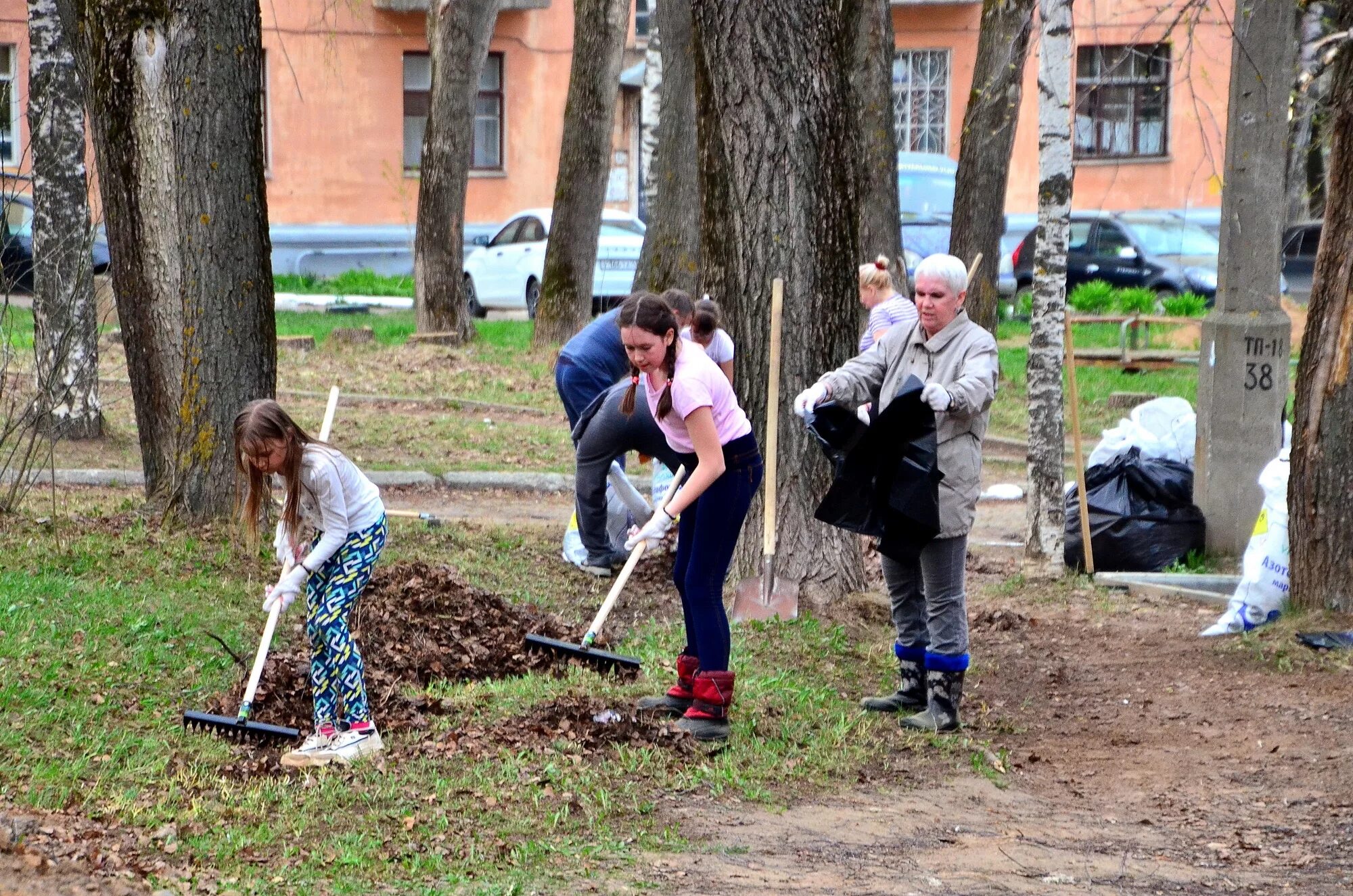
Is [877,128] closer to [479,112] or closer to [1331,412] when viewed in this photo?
[1331,412]

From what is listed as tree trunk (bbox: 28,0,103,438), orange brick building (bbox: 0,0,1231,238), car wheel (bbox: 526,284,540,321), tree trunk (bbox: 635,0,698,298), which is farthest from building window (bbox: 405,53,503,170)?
tree trunk (bbox: 28,0,103,438)

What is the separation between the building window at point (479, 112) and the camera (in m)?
28.2

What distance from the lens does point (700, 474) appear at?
516cm

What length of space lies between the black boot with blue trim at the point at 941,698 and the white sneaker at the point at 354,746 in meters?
1.86

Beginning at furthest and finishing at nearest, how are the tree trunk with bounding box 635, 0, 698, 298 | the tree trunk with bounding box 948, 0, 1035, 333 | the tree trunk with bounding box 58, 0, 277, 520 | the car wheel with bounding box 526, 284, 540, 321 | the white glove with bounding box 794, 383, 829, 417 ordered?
the car wheel with bounding box 526, 284, 540, 321 < the tree trunk with bounding box 635, 0, 698, 298 < the tree trunk with bounding box 948, 0, 1035, 333 < the tree trunk with bounding box 58, 0, 277, 520 < the white glove with bounding box 794, 383, 829, 417

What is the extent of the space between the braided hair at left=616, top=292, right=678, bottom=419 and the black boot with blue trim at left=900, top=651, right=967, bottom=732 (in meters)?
1.35

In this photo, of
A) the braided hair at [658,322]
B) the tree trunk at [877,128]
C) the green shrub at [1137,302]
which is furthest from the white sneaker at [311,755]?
the green shrub at [1137,302]

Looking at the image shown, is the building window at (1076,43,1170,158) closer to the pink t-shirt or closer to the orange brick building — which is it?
the orange brick building

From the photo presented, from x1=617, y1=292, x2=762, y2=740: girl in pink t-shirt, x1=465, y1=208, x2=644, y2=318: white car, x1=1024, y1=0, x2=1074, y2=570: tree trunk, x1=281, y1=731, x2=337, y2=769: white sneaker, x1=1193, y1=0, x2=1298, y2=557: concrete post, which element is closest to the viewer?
x1=281, y1=731, x2=337, y2=769: white sneaker

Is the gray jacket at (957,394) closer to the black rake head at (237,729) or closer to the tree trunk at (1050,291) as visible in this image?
the black rake head at (237,729)

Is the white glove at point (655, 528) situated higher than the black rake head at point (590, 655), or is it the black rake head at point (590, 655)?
the white glove at point (655, 528)

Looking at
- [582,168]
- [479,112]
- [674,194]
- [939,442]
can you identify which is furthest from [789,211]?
[479,112]

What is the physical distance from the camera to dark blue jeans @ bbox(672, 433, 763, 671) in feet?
17.5

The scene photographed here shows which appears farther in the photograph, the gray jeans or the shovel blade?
the shovel blade
